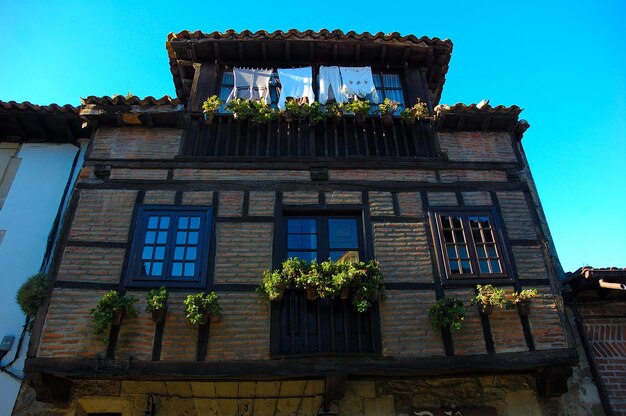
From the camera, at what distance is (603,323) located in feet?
27.8

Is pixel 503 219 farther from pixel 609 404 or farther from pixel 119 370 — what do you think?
pixel 119 370

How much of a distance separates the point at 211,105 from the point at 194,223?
8.60 ft

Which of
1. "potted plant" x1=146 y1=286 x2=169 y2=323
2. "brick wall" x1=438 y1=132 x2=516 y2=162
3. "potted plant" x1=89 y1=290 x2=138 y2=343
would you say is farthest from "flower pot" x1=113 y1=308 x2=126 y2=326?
"brick wall" x1=438 y1=132 x2=516 y2=162

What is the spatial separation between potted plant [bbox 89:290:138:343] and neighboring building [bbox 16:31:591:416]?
22 centimetres

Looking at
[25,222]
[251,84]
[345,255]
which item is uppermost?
[251,84]

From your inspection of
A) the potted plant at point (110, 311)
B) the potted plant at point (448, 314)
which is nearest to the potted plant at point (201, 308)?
the potted plant at point (110, 311)

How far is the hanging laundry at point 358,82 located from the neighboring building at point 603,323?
18.1 feet

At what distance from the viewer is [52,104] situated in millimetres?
9945

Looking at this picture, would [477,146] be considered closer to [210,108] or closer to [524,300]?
[524,300]

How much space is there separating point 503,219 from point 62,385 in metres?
7.86

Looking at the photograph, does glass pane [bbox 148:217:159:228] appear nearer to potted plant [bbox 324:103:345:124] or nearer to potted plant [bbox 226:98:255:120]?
potted plant [bbox 226:98:255:120]

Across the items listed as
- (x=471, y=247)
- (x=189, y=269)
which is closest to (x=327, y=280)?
(x=189, y=269)

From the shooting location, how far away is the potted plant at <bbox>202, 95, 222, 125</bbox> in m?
9.70

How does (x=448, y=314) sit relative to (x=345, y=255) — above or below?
below
